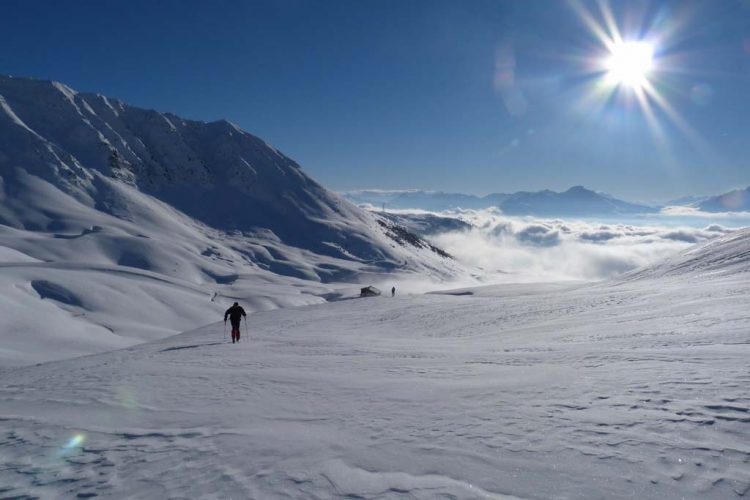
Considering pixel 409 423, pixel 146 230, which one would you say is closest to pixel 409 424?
pixel 409 423

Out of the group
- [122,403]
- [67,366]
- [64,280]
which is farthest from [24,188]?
[122,403]

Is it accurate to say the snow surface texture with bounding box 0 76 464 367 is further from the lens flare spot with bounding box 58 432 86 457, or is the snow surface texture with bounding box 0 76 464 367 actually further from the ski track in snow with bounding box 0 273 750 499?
the lens flare spot with bounding box 58 432 86 457

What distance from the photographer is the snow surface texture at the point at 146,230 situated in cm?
3647

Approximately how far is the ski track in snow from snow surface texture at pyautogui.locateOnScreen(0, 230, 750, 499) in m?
0.03

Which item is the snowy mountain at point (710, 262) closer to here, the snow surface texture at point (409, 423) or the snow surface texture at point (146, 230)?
the snow surface texture at point (409, 423)

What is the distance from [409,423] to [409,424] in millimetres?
39

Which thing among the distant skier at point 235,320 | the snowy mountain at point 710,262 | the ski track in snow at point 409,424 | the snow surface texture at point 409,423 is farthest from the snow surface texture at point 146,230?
the snowy mountain at point 710,262

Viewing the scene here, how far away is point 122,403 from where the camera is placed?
8047mm

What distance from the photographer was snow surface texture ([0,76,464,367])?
1436 inches

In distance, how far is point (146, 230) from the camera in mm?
103938

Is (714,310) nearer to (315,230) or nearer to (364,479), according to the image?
(364,479)

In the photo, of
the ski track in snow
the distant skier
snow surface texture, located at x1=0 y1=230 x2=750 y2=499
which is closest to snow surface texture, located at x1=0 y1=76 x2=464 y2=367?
the distant skier

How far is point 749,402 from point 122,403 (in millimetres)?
10160

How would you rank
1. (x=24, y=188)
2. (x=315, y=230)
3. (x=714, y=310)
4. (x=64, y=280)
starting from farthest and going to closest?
1. (x=315, y=230)
2. (x=24, y=188)
3. (x=64, y=280)
4. (x=714, y=310)
